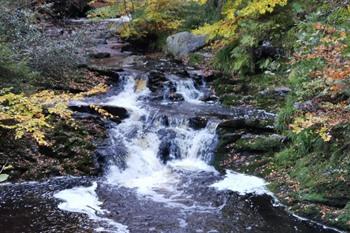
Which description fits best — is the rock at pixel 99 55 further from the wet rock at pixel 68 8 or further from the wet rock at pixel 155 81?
the wet rock at pixel 68 8

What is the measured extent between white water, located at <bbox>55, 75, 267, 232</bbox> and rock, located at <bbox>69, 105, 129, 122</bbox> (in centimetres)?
20

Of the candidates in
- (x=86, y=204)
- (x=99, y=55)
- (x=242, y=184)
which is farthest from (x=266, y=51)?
(x=86, y=204)

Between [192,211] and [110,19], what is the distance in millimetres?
18619

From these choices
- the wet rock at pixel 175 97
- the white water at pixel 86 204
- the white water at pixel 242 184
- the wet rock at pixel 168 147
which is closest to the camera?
the white water at pixel 86 204

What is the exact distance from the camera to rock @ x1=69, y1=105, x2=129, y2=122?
12703mm

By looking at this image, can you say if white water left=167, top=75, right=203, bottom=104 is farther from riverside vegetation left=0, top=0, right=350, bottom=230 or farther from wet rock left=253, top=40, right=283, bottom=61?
wet rock left=253, top=40, right=283, bottom=61

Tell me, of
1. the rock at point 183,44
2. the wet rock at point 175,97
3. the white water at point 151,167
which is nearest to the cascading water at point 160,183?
the white water at point 151,167

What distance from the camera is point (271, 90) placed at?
13938 mm

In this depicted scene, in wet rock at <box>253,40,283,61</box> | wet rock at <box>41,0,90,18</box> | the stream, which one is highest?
wet rock at <box>41,0,90,18</box>

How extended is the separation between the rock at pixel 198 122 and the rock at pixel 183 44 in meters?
6.56

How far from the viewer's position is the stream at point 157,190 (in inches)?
324

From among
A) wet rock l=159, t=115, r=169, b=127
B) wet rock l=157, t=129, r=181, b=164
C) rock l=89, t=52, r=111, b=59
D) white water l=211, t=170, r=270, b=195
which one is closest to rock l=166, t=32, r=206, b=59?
rock l=89, t=52, r=111, b=59

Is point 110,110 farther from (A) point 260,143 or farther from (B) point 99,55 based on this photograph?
(B) point 99,55

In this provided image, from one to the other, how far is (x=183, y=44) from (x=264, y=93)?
19.2 feet
